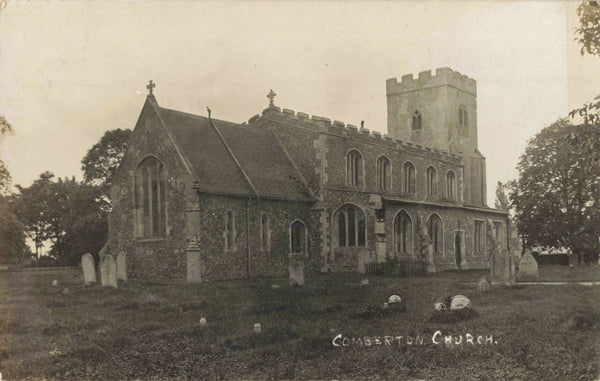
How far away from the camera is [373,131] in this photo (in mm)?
29797

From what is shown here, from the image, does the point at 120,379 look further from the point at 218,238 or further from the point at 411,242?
the point at 411,242

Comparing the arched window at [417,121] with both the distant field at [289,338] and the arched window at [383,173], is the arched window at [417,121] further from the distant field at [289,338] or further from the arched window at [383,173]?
the distant field at [289,338]

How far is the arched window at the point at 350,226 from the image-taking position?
26250 mm

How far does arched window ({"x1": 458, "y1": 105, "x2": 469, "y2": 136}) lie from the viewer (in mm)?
40812

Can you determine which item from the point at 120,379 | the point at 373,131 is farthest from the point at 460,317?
the point at 373,131

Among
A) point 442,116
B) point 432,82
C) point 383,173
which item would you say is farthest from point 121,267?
point 432,82

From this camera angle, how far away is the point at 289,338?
1081 cm

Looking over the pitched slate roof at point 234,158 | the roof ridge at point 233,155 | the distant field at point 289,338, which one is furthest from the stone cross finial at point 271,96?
the distant field at point 289,338

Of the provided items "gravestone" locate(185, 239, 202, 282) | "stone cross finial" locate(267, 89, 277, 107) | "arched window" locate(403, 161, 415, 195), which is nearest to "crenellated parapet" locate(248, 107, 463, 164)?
"stone cross finial" locate(267, 89, 277, 107)

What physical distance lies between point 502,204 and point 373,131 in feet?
99.2

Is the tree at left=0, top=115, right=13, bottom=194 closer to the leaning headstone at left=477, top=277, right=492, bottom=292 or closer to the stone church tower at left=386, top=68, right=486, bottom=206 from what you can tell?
the leaning headstone at left=477, top=277, right=492, bottom=292

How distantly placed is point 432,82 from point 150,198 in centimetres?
2500

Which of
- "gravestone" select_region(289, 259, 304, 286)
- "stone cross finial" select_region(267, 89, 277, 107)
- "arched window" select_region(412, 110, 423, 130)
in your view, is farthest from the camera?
"arched window" select_region(412, 110, 423, 130)

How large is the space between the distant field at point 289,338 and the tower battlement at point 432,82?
1053 inches
